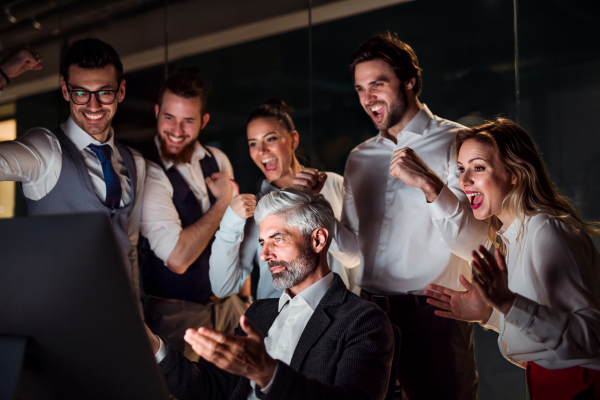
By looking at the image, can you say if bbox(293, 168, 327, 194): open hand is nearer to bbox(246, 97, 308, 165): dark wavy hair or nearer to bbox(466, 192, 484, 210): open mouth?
bbox(246, 97, 308, 165): dark wavy hair

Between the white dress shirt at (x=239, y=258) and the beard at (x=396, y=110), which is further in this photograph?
the white dress shirt at (x=239, y=258)

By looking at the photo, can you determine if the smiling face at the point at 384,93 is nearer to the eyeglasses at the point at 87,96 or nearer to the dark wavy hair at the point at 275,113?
the dark wavy hair at the point at 275,113

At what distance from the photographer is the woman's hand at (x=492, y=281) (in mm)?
1572

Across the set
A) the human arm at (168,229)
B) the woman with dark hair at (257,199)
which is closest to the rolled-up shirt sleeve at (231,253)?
the woman with dark hair at (257,199)

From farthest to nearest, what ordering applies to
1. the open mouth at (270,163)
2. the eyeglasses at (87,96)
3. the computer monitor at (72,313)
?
1. the open mouth at (270,163)
2. the eyeglasses at (87,96)
3. the computer monitor at (72,313)

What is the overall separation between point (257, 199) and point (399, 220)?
0.90 meters

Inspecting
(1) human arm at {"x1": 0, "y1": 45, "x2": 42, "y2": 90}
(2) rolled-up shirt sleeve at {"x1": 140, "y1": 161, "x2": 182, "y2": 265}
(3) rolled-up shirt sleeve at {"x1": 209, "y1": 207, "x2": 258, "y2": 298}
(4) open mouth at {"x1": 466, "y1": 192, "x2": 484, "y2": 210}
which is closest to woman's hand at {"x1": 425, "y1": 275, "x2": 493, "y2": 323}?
(4) open mouth at {"x1": 466, "y1": 192, "x2": 484, "y2": 210}

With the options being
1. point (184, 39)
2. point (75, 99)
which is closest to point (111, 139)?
point (75, 99)

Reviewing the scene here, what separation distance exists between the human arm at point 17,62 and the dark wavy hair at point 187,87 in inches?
34.2

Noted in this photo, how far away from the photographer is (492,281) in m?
1.59

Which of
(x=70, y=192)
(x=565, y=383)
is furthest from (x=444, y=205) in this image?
(x=70, y=192)

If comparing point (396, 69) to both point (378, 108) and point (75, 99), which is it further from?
point (75, 99)

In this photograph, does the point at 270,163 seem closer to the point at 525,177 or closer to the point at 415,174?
the point at 415,174

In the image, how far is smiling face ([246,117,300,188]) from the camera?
3018mm
